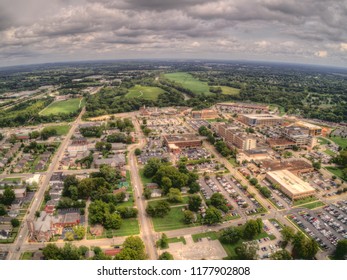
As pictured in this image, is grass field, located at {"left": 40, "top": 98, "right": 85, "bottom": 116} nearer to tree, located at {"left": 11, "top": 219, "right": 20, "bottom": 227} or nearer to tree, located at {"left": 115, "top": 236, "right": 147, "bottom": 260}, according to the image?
tree, located at {"left": 11, "top": 219, "right": 20, "bottom": 227}

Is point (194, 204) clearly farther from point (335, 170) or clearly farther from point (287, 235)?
point (335, 170)

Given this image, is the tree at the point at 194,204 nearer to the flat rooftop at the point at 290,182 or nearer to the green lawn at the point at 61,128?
the flat rooftop at the point at 290,182

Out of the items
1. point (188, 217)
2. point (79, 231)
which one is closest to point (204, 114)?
point (188, 217)

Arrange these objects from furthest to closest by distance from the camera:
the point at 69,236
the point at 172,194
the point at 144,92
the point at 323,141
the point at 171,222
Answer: the point at 144,92, the point at 323,141, the point at 172,194, the point at 171,222, the point at 69,236

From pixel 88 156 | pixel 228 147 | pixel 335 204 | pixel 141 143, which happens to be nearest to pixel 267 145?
pixel 228 147

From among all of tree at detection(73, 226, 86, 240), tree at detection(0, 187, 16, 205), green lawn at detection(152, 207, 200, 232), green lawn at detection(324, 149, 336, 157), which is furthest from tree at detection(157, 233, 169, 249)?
green lawn at detection(324, 149, 336, 157)

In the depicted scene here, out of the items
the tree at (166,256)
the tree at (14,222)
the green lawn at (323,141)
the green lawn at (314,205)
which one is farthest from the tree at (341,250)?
the green lawn at (323,141)
